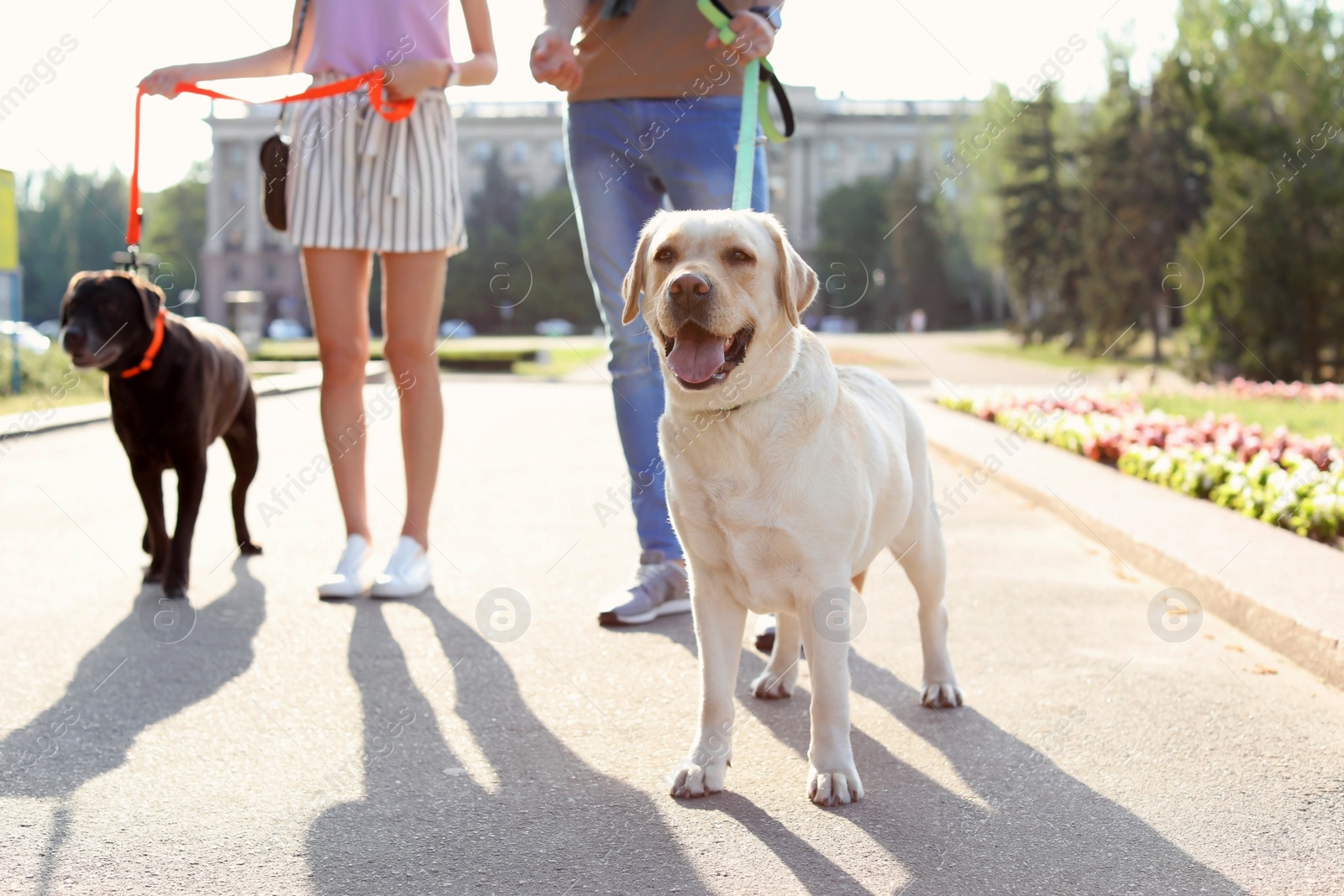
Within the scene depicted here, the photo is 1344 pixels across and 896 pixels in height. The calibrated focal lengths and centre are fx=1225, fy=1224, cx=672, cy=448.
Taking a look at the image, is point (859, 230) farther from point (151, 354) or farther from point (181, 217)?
point (151, 354)

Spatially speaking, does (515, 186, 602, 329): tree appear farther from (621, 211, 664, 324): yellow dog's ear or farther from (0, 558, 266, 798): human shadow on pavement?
(621, 211, 664, 324): yellow dog's ear

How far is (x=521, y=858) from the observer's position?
249 cm

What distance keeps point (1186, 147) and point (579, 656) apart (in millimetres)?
37575

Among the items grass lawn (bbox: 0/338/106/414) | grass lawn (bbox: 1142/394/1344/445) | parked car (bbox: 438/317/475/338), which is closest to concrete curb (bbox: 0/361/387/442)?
grass lawn (bbox: 0/338/106/414)

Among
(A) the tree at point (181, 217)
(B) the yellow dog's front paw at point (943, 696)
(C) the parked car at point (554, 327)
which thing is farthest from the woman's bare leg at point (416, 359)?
(A) the tree at point (181, 217)

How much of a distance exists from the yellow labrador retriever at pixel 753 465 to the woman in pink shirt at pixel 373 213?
204 cm

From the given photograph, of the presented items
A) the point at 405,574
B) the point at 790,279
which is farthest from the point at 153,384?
the point at 790,279

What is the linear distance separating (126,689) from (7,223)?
46.5 ft

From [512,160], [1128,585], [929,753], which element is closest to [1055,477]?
[1128,585]

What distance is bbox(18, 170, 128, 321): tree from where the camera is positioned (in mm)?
93250

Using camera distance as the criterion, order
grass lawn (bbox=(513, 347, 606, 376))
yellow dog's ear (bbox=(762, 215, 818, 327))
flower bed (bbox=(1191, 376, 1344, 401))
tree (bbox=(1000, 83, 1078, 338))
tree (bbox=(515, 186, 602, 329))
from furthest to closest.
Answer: tree (bbox=(515, 186, 602, 329))
tree (bbox=(1000, 83, 1078, 338))
grass lawn (bbox=(513, 347, 606, 376))
flower bed (bbox=(1191, 376, 1344, 401))
yellow dog's ear (bbox=(762, 215, 818, 327))

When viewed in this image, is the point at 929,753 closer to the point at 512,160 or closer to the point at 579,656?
the point at 579,656

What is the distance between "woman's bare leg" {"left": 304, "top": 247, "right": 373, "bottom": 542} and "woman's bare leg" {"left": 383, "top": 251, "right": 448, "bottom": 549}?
0.37ft

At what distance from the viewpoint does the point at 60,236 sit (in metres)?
94.4
